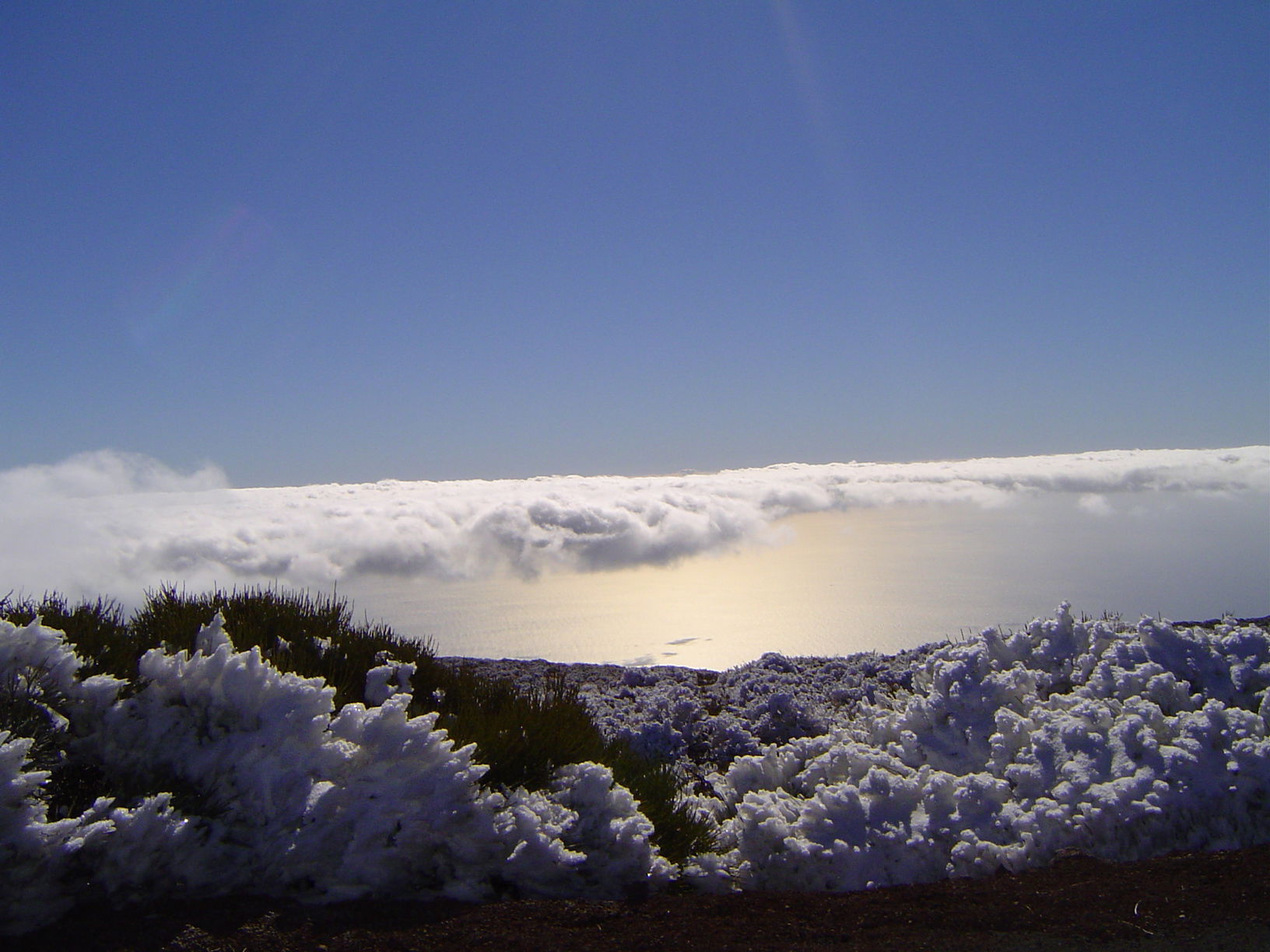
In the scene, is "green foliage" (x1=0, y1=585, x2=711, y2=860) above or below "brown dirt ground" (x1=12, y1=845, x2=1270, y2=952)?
above

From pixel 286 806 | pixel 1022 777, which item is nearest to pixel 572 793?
pixel 286 806

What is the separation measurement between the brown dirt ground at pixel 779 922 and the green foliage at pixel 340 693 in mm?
910

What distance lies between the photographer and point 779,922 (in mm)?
4199

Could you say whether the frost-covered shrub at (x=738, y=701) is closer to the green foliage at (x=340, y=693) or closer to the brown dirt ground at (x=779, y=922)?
the green foliage at (x=340, y=693)

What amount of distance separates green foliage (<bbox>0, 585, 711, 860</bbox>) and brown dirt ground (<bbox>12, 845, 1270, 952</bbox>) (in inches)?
35.8

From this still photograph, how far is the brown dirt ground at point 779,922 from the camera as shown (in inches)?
146

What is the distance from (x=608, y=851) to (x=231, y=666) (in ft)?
7.61

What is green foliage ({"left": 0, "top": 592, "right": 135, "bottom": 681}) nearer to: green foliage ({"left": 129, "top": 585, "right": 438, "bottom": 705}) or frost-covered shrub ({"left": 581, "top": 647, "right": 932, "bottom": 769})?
green foliage ({"left": 129, "top": 585, "right": 438, "bottom": 705})

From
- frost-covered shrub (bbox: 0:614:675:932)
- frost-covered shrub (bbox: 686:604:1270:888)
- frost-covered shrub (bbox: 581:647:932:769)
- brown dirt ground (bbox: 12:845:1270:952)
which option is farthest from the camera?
frost-covered shrub (bbox: 581:647:932:769)

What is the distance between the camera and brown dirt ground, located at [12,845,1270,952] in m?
3.71

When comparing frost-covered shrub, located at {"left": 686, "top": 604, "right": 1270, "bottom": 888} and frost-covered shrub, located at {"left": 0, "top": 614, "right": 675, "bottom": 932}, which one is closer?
frost-covered shrub, located at {"left": 0, "top": 614, "right": 675, "bottom": 932}

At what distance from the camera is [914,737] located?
259 inches

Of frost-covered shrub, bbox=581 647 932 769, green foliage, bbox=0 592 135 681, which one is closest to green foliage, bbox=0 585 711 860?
green foliage, bbox=0 592 135 681

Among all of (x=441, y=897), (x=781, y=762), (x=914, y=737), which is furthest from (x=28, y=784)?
(x=914, y=737)
